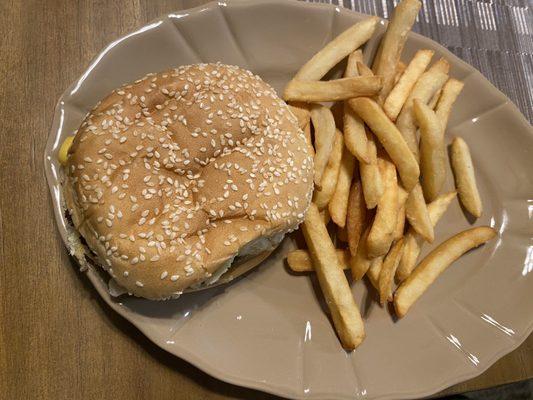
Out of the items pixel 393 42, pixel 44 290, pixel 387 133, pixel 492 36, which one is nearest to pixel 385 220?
pixel 387 133

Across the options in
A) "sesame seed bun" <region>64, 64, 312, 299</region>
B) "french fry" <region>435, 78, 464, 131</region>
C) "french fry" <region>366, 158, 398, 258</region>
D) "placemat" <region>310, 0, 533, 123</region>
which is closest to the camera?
"sesame seed bun" <region>64, 64, 312, 299</region>

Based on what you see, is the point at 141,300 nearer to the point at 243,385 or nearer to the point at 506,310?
the point at 243,385

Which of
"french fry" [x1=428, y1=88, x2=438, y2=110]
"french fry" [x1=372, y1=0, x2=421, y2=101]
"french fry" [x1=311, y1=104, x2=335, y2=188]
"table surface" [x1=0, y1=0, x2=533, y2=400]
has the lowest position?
"table surface" [x1=0, y1=0, x2=533, y2=400]

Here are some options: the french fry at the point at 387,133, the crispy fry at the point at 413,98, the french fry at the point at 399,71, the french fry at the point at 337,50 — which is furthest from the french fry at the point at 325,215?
the french fry at the point at 399,71

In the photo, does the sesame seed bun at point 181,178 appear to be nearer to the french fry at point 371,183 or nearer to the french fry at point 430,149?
the french fry at point 371,183

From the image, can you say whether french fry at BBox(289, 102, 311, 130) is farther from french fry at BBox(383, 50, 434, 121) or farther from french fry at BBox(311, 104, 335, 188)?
french fry at BBox(383, 50, 434, 121)

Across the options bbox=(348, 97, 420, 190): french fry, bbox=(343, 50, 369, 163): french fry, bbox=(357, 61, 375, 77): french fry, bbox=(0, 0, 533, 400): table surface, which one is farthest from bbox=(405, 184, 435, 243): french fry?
bbox=(0, 0, 533, 400): table surface

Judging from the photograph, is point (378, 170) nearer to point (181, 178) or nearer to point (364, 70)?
point (364, 70)
